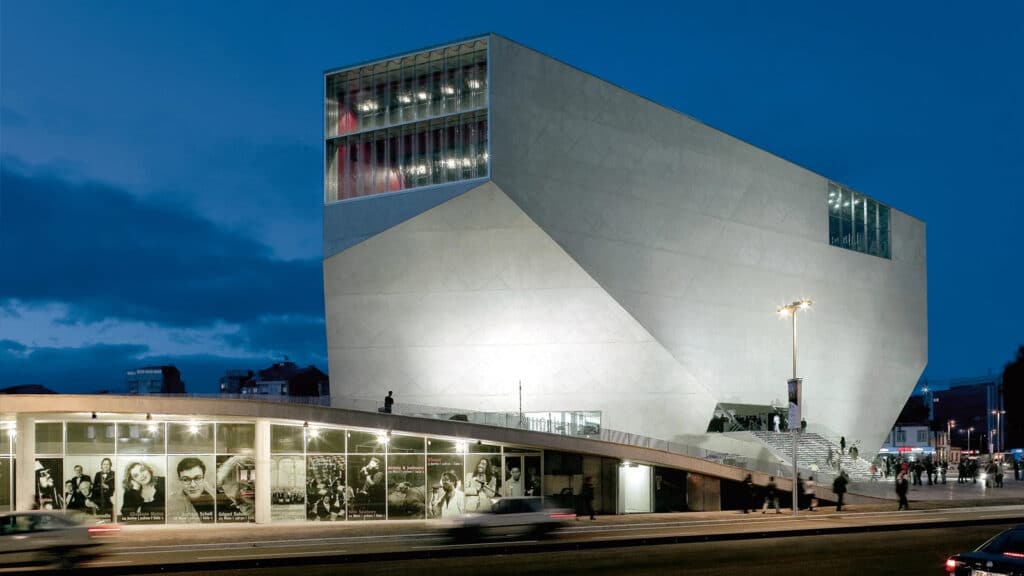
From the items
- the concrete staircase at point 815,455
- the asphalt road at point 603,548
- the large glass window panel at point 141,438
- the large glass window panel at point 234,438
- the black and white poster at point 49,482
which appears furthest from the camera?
the concrete staircase at point 815,455

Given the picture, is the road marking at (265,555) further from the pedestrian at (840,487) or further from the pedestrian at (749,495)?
the pedestrian at (840,487)

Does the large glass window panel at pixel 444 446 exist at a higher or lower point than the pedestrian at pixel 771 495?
higher

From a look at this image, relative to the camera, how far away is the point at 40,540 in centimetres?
2075

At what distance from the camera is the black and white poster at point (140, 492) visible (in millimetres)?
32969

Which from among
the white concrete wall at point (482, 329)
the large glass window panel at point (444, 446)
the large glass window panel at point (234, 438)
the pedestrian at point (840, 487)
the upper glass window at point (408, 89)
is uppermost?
the upper glass window at point (408, 89)

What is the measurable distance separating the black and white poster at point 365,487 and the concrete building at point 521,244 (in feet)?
23.9

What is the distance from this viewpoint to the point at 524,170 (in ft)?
133

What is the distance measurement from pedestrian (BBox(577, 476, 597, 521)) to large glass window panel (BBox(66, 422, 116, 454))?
52.8 ft

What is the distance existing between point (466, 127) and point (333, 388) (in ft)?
42.1

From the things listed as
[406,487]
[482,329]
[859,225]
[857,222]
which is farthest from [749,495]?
[859,225]

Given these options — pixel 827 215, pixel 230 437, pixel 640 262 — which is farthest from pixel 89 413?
pixel 827 215

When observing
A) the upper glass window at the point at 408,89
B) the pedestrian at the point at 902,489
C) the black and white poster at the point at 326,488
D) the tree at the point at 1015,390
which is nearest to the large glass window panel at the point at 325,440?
the black and white poster at the point at 326,488

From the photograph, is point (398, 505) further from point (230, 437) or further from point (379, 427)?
point (230, 437)

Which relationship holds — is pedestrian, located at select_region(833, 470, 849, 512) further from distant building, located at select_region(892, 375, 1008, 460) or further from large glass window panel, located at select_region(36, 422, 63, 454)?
distant building, located at select_region(892, 375, 1008, 460)
